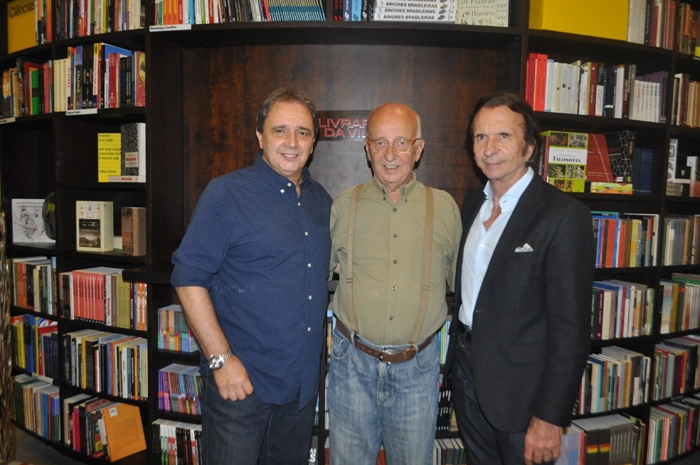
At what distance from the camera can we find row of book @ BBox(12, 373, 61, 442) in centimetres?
268

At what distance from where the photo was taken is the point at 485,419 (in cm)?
162

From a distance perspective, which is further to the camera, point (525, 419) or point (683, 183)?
point (683, 183)

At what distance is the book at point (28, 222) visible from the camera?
114 inches

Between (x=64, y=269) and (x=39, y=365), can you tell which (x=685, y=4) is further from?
(x=39, y=365)

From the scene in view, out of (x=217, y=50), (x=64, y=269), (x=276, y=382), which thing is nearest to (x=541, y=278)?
(x=276, y=382)

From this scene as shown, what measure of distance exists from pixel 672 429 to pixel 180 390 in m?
3.14

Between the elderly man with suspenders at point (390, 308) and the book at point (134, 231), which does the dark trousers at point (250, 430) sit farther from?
the book at point (134, 231)

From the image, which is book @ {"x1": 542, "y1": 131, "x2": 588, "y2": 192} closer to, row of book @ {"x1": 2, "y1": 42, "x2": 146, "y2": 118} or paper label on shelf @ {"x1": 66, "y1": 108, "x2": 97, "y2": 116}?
row of book @ {"x1": 2, "y1": 42, "x2": 146, "y2": 118}

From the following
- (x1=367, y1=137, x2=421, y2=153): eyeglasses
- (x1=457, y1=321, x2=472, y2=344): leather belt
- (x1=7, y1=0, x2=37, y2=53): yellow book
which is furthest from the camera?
(x1=7, y1=0, x2=37, y2=53): yellow book

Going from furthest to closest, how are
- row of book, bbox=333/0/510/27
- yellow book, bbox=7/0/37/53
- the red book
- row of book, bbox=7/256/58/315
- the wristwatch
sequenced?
yellow book, bbox=7/0/37/53 → row of book, bbox=7/256/58/315 → the red book → row of book, bbox=333/0/510/27 → the wristwatch

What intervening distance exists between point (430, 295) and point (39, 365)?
2774mm

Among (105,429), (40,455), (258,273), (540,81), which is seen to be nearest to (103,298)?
(105,429)

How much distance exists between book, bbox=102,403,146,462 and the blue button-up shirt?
1365mm

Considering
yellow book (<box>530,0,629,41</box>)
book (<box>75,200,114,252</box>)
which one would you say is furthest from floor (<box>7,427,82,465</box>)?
yellow book (<box>530,0,629,41</box>)
